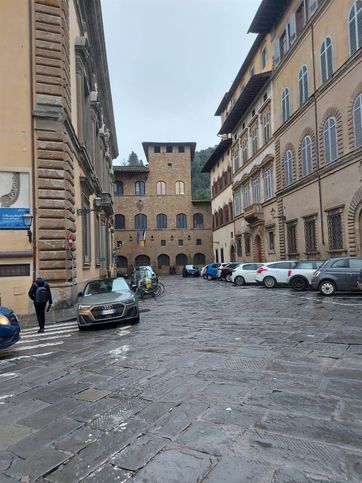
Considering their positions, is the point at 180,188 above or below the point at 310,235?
above

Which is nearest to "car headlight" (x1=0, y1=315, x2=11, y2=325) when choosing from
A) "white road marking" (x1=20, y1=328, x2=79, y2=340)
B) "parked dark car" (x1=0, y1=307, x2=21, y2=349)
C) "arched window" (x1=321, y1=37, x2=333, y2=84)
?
"parked dark car" (x1=0, y1=307, x2=21, y2=349)

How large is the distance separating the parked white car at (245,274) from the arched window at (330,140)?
7.95 m

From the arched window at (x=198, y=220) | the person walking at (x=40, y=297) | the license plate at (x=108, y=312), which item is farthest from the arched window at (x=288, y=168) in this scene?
the arched window at (x=198, y=220)

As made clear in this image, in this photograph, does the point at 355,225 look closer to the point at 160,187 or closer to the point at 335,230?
the point at 335,230

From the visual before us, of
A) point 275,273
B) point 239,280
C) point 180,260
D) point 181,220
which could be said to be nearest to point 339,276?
point 275,273

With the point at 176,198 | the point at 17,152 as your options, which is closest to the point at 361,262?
the point at 17,152

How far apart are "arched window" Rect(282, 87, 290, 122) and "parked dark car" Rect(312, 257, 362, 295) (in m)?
14.2

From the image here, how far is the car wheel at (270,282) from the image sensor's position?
22156 millimetres

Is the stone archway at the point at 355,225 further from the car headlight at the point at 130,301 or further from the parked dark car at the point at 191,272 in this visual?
the parked dark car at the point at 191,272

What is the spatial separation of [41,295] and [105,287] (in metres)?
1.85

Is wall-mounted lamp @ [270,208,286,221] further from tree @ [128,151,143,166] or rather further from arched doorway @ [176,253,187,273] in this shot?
tree @ [128,151,143,166]

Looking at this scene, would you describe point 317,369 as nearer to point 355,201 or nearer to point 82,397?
point 82,397

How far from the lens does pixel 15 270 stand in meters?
13.6

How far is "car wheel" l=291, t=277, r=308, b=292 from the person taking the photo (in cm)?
1917
